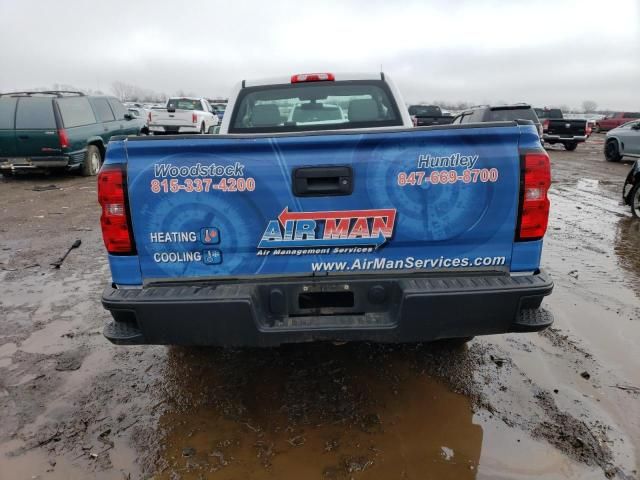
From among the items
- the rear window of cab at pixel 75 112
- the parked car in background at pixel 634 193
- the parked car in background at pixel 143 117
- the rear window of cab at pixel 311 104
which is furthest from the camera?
the parked car in background at pixel 143 117

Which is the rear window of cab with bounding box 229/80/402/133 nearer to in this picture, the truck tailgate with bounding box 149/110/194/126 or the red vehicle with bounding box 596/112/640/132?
the truck tailgate with bounding box 149/110/194/126

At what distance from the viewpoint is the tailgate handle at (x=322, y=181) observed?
7.34 feet

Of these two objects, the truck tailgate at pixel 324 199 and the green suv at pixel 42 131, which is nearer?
the truck tailgate at pixel 324 199

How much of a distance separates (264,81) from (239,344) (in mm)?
2879

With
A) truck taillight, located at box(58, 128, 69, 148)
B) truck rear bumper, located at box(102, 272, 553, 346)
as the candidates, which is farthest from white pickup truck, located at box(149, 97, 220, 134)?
truck rear bumper, located at box(102, 272, 553, 346)

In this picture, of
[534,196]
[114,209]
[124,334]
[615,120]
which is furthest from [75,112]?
[615,120]

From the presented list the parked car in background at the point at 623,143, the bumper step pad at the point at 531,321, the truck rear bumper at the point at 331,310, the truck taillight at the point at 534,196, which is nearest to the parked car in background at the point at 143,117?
the truck rear bumper at the point at 331,310

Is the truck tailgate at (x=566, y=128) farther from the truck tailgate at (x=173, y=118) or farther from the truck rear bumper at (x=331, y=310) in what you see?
the truck rear bumper at (x=331, y=310)

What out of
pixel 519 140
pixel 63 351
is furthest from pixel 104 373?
pixel 519 140

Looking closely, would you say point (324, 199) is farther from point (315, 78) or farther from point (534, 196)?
point (315, 78)

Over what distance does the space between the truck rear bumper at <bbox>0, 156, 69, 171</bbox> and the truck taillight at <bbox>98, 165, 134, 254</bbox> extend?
31.4ft

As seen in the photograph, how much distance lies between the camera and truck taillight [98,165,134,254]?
2236 millimetres

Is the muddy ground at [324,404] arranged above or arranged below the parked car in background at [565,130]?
below

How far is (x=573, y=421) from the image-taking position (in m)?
2.56
